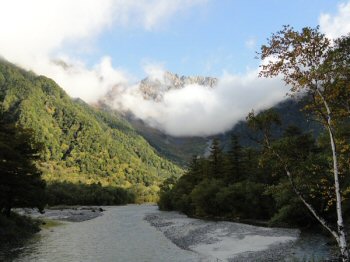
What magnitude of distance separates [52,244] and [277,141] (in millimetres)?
34356

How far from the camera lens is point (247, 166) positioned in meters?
96.0

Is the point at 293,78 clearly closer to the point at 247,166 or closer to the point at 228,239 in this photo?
the point at 228,239

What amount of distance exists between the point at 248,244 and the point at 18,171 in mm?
30636

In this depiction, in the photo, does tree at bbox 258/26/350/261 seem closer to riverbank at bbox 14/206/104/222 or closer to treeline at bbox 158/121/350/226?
treeline at bbox 158/121/350/226

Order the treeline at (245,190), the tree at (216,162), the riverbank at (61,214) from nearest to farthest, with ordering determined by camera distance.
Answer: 1. the treeline at (245,190)
2. the riverbank at (61,214)
3. the tree at (216,162)

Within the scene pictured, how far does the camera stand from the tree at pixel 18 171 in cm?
4769

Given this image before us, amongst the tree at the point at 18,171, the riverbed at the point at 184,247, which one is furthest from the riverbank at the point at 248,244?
the tree at the point at 18,171

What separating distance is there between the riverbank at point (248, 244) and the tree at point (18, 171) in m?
20.4

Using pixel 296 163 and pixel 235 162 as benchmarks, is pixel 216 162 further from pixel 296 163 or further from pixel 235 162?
pixel 296 163

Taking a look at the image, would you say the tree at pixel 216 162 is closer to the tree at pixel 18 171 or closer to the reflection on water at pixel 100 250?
the reflection on water at pixel 100 250

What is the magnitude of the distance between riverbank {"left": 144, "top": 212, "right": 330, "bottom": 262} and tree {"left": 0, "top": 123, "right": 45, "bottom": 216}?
2038 centimetres

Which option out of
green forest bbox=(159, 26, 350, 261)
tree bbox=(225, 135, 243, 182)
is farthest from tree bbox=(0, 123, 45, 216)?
tree bbox=(225, 135, 243, 182)

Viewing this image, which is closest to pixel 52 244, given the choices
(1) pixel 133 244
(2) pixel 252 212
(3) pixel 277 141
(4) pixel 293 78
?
(1) pixel 133 244

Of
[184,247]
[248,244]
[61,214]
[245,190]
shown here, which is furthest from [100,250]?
[61,214]
